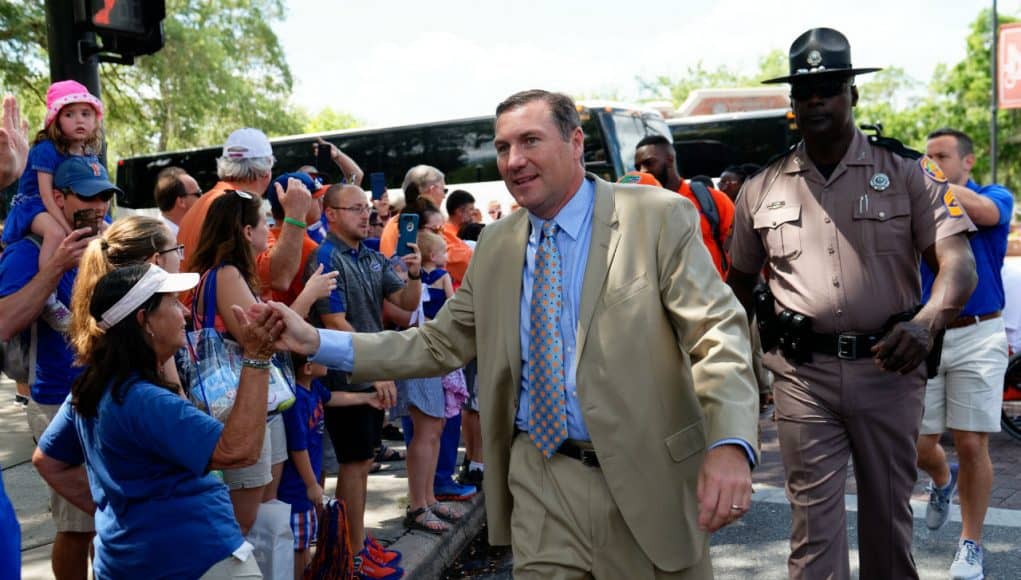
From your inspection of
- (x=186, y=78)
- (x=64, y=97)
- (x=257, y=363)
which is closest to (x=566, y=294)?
(x=257, y=363)

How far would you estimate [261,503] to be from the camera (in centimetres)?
415

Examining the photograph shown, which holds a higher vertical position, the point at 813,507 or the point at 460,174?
the point at 460,174

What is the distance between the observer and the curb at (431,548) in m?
5.14

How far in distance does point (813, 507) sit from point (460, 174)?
1691 centimetres

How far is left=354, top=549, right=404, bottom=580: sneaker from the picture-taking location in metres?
4.88

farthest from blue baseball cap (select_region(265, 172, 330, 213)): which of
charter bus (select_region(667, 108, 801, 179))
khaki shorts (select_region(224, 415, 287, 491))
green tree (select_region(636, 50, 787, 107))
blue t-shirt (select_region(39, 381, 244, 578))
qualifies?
green tree (select_region(636, 50, 787, 107))

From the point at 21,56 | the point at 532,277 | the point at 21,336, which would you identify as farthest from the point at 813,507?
the point at 21,56

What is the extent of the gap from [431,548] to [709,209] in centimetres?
319

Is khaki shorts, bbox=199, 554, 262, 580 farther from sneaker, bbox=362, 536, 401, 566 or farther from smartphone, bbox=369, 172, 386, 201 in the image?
smartphone, bbox=369, 172, 386, 201

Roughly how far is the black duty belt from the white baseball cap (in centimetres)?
293

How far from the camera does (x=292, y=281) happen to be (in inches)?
204

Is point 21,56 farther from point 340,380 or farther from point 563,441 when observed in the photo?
point 563,441

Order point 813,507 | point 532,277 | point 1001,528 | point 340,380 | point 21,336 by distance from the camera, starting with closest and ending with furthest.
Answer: point 532,277, point 813,507, point 21,336, point 340,380, point 1001,528

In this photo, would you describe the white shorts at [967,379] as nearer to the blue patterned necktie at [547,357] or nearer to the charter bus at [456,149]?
the blue patterned necktie at [547,357]
